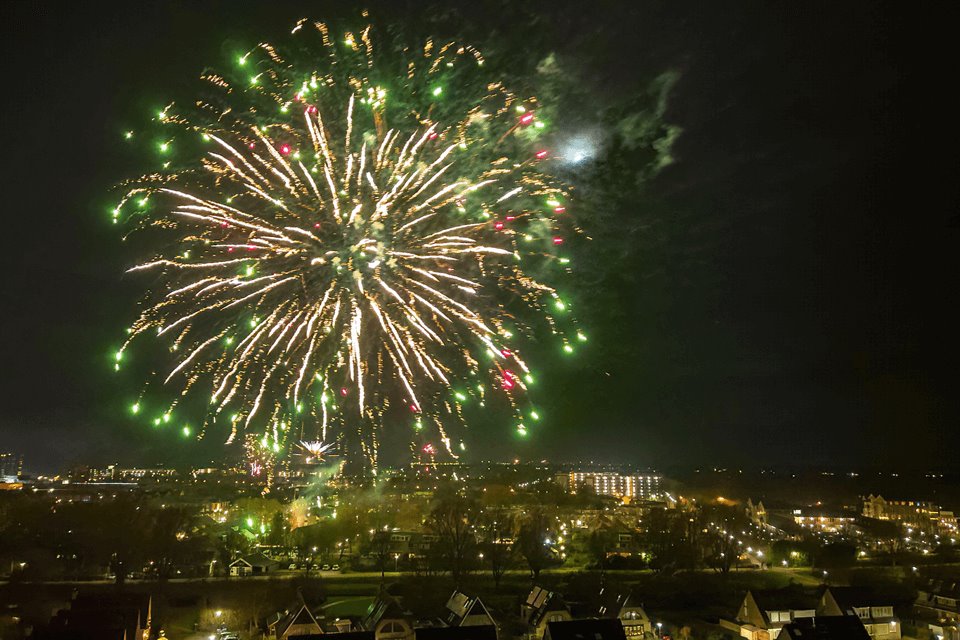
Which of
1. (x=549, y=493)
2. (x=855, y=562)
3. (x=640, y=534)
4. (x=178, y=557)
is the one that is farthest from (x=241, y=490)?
(x=855, y=562)

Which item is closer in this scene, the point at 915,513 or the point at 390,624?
the point at 390,624

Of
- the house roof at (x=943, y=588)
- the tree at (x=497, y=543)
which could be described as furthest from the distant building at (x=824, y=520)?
the tree at (x=497, y=543)

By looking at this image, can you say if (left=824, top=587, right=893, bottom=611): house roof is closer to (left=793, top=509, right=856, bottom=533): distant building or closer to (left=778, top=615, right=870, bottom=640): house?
(left=778, top=615, right=870, bottom=640): house

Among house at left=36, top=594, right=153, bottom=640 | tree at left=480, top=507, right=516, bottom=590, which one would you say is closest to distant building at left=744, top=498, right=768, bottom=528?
tree at left=480, top=507, right=516, bottom=590

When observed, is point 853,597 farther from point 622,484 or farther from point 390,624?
point 622,484

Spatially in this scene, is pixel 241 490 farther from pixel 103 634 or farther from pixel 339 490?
pixel 103 634

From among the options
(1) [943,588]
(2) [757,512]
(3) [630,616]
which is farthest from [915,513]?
(3) [630,616]
